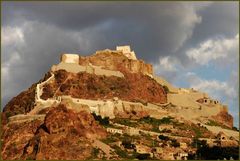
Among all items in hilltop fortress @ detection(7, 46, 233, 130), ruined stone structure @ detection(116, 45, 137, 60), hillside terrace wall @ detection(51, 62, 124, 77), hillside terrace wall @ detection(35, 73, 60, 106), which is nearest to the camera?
hillside terrace wall @ detection(35, 73, 60, 106)

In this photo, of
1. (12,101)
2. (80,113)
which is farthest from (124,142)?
(12,101)

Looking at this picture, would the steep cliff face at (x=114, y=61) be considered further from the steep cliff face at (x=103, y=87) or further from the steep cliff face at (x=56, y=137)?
the steep cliff face at (x=56, y=137)

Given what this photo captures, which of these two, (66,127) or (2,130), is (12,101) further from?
(66,127)

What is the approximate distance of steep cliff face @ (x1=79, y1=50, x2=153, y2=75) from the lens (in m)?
108

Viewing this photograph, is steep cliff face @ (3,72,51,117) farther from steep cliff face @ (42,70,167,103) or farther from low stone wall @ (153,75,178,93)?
low stone wall @ (153,75,178,93)

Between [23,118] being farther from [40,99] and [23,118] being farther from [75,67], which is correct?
[75,67]

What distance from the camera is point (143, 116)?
319 feet

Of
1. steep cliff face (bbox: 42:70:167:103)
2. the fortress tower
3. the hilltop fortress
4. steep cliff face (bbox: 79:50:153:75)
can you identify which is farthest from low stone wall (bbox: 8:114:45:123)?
steep cliff face (bbox: 79:50:153:75)

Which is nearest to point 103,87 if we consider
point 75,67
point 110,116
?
point 75,67

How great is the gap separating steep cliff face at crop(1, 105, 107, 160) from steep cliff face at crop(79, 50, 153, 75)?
81.2ft

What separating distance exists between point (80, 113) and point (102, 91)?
1826 cm

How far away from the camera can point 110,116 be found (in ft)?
306

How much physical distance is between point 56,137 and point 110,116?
53.0 ft

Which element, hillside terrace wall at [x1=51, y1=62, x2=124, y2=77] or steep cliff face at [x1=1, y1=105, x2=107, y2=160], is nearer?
steep cliff face at [x1=1, y1=105, x2=107, y2=160]
